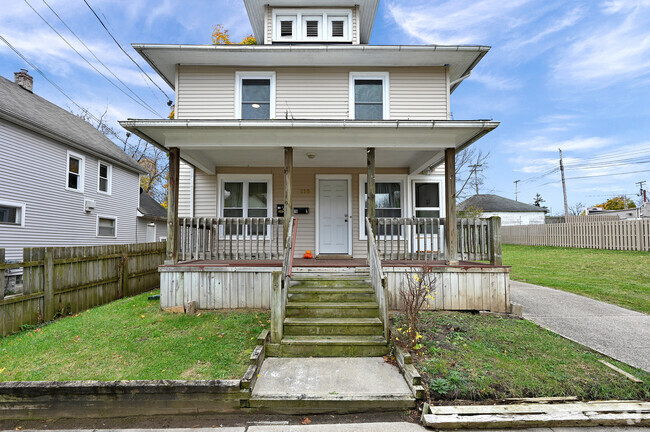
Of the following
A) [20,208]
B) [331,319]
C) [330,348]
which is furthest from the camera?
[20,208]

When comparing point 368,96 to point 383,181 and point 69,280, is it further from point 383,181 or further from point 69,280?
point 69,280

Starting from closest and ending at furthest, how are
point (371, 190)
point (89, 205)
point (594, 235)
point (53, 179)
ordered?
point (371, 190) → point (53, 179) → point (89, 205) → point (594, 235)

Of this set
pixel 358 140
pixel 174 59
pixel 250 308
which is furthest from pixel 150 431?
pixel 174 59

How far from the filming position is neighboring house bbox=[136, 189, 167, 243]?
16.7 m

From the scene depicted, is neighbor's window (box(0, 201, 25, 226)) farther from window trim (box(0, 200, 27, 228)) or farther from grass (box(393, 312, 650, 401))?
grass (box(393, 312, 650, 401))

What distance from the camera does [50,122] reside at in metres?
11.5

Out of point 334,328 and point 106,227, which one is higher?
point 106,227

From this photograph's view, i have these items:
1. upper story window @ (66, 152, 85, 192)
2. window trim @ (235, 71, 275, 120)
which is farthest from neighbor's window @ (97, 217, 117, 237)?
window trim @ (235, 71, 275, 120)

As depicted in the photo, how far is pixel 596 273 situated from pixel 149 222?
68.7ft

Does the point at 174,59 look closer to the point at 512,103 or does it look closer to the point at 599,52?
the point at 599,52

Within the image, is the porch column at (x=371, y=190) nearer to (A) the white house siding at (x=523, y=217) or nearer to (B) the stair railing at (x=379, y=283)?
(B) the stair railing at (x=379, y=283)

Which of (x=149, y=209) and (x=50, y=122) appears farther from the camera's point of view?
(x=149, y=209)

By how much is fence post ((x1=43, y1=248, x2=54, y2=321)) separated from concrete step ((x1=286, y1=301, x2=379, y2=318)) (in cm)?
466

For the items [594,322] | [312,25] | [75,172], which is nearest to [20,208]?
[75,172]
